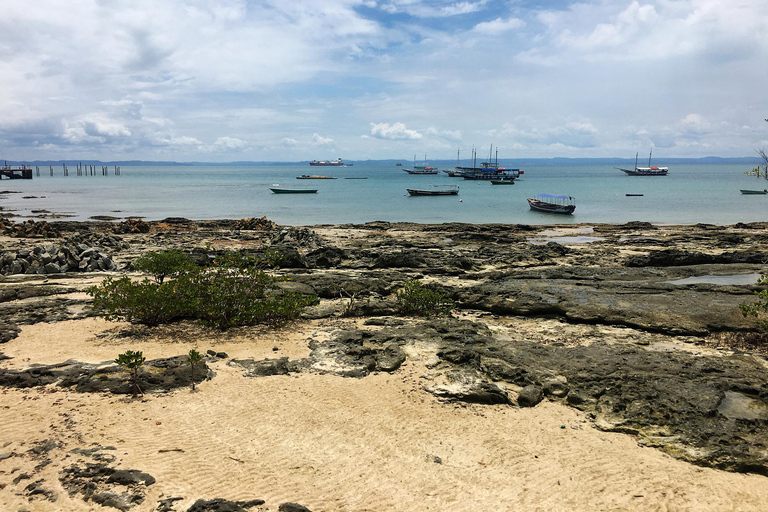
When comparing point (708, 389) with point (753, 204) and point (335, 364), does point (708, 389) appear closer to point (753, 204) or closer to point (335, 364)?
point (335, 364)

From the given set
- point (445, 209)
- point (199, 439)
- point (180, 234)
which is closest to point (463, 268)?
point (199, 439)

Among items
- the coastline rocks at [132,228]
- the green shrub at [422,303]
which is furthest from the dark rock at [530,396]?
the coastline rocks at [132,228]

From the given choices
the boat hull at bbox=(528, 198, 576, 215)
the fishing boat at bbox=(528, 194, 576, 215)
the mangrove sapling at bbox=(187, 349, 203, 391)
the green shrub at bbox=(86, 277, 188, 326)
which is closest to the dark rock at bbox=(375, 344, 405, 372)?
the mangrove sapling at bbox=(187, 349, 203, 391)

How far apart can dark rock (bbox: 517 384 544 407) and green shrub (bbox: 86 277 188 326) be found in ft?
23.6

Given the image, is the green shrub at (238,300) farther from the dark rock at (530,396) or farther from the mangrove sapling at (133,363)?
the dark rock at (530,396)

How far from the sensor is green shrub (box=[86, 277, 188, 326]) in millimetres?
9914

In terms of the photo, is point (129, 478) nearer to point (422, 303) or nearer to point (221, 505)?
point (221, 505)

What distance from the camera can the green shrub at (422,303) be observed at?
37.7 feet

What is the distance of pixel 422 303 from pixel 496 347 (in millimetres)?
2856

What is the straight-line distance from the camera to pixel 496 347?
897cm

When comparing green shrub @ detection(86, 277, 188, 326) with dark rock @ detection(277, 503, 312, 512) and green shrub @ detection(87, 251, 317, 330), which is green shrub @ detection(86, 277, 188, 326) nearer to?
green shrub @ detection(87, 251, 317, 330)

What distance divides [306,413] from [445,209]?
4647 centimetres

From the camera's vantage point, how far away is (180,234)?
2828 centimetres

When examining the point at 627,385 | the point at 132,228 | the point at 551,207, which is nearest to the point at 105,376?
the point at 627,385
